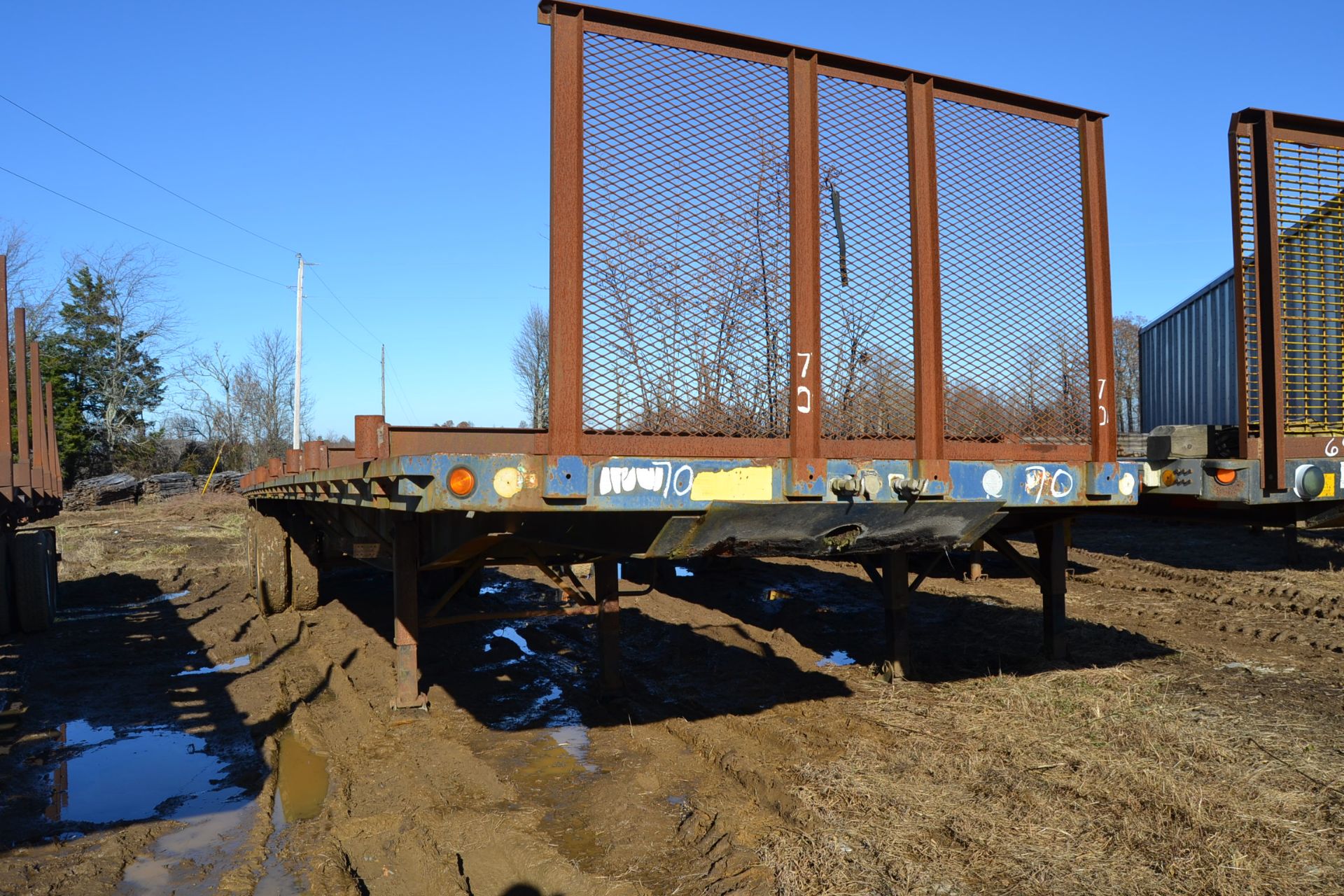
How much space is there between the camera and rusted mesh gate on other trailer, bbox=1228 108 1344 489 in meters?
5.09

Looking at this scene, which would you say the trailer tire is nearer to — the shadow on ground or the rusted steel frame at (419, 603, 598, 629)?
the shadow on ground

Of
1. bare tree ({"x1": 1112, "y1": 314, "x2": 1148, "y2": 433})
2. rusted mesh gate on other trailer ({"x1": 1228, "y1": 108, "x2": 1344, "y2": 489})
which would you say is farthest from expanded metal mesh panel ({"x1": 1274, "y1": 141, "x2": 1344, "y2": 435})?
bare tree ({"x1": 1112, "y1": 314, "x2": 1148, "y2": 433})

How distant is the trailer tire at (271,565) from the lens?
10.9 m

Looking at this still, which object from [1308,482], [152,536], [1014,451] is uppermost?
[1014,451]

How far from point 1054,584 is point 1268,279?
311cm

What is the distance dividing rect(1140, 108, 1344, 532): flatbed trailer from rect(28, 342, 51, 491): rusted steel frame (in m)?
12.5

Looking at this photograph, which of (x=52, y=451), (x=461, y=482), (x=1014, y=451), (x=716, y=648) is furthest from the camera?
(x=52, y=451)

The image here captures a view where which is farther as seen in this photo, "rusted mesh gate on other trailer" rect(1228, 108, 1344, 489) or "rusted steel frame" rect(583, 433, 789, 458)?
"rusted mesh gate on other trailer" rect(1228, 108, 1344, 489)

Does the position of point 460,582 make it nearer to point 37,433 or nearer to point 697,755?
point 697,755

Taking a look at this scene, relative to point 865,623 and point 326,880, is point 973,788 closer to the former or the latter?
point 326,880

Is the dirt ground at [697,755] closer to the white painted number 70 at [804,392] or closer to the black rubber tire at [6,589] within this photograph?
the black rubber tire at [6,589]

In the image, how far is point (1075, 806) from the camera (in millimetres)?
4465

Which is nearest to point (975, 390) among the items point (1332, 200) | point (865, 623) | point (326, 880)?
point (1332, 200)

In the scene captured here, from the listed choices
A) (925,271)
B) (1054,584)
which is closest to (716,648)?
(1054,584)
